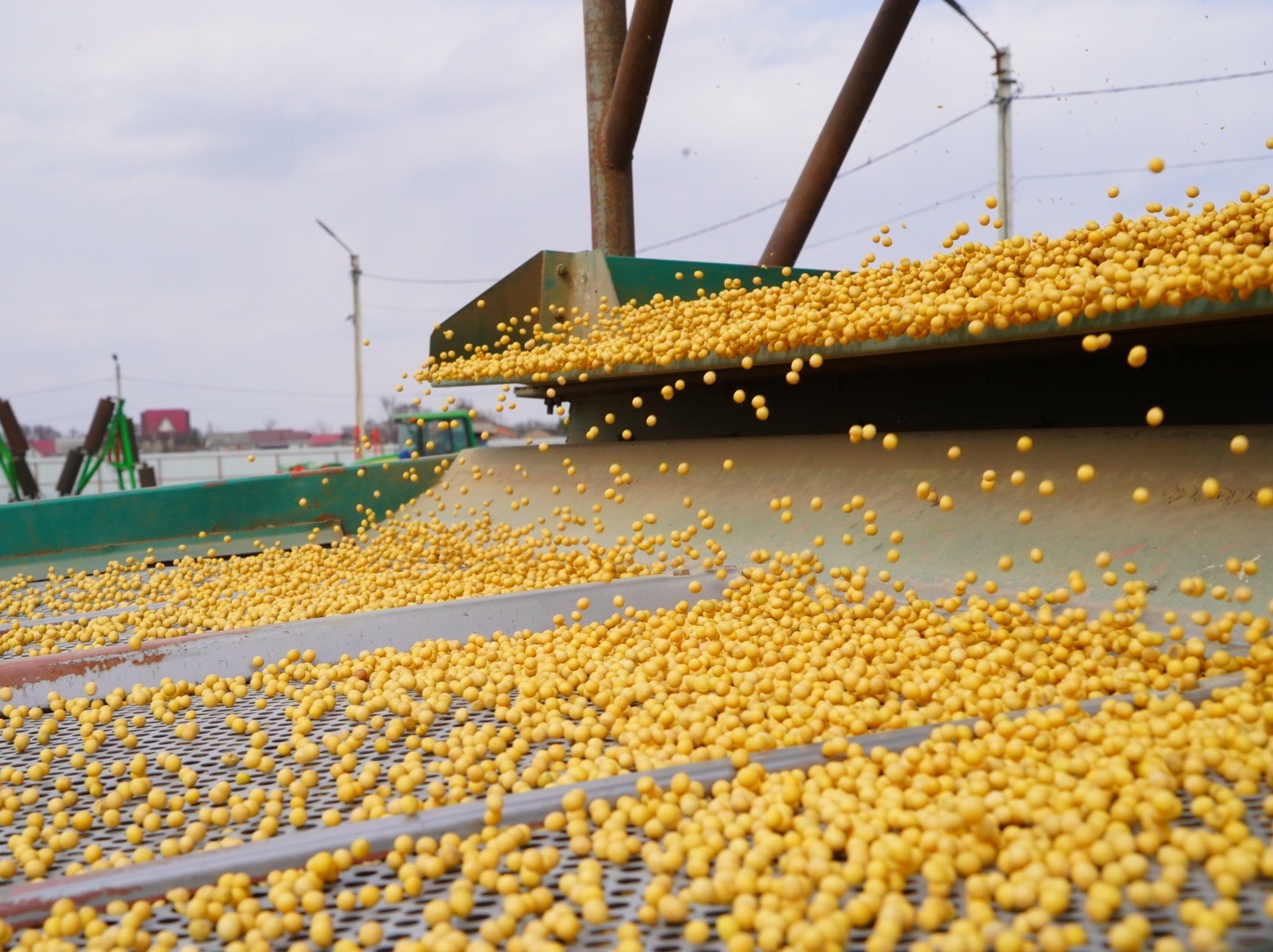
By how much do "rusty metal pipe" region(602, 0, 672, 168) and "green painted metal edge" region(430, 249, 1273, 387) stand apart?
0.74m

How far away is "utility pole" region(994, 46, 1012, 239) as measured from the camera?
29.4ft

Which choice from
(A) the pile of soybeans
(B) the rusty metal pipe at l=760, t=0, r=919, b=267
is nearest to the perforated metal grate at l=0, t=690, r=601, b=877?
(A) the pile of soybeans

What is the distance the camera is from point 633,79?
3.83m

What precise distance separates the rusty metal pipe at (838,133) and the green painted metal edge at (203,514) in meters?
1.94

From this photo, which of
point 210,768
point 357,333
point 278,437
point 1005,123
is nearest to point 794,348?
point 210,768

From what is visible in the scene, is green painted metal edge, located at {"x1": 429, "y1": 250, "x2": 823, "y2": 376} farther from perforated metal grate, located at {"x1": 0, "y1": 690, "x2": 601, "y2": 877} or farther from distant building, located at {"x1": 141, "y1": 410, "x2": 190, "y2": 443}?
distant building, located at {"x1": 141, "y1": 410, "x2": 190, "y2": 443}

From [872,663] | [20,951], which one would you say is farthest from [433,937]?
[872,663]

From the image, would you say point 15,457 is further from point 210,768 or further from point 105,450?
point 210,768

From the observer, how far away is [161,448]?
39.5 metres

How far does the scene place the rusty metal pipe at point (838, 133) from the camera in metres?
Result: 4.02

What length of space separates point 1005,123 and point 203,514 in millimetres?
8265

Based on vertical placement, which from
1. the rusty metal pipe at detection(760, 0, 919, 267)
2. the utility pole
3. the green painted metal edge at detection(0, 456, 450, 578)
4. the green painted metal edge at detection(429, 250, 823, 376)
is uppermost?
the utility pole

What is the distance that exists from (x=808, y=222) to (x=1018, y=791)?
11.9ft

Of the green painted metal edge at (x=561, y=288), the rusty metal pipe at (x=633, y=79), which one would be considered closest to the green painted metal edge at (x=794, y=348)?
the green painted metal edge at (x=561, y=288)
